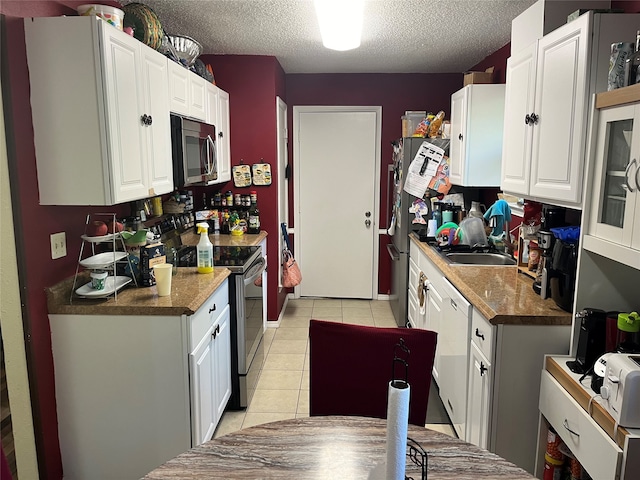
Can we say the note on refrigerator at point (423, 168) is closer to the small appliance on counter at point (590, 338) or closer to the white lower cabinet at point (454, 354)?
the white lower cabinet at point (454, 354)

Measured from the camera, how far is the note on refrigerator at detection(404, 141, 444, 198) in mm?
4004

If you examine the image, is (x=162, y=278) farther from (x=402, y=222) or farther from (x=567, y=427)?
(x=402, y=222)

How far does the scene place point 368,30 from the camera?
10.9 ft

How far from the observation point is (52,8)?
2.05 meters

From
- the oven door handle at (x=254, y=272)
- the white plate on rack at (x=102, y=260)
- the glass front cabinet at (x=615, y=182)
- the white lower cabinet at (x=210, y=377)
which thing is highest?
the glass front cabinet at (x=615, y=182)

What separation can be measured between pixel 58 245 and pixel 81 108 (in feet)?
2.06

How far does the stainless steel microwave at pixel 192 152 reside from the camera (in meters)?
2.77

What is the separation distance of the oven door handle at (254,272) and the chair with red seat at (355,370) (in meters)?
1.34

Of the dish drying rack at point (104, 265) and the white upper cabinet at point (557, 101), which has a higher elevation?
the white upper cabinet at point (557, 101)

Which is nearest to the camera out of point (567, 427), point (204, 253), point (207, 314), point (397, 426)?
point (397, 426)

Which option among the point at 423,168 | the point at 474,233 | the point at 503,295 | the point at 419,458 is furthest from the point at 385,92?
the point at 419,458

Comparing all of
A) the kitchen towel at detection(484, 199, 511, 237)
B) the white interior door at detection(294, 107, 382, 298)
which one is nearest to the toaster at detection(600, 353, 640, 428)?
the kitchen towel at detection(484, 199, 511, 237)

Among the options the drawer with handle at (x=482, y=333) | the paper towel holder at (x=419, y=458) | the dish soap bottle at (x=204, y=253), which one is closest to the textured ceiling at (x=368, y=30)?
the dish soap bottle at (x=204, y=253)

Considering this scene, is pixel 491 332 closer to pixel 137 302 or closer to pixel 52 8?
pixel 137 302
